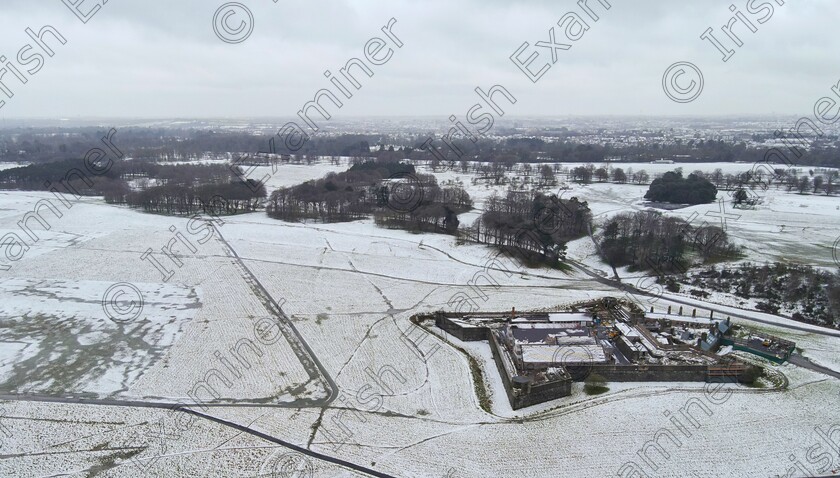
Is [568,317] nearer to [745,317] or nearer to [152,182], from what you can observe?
[745,317]

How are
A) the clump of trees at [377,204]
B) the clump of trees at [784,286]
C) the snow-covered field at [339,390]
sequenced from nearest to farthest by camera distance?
the snow-covered field at [339,390]
the clump of trees at [784,286]
the clump of trees at [377,204]

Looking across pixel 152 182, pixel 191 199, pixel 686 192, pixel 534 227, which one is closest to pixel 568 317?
pixel 534 227

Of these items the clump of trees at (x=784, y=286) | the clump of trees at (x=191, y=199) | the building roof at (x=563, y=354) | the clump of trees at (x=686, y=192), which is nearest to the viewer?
the building roof at (x=563, y=354)

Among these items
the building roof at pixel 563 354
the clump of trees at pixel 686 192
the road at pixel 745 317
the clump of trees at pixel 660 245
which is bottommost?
the road at pixel 745 317

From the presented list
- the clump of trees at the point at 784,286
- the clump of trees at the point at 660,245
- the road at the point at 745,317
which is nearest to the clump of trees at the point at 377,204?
the clump of trees at the point at 660,245

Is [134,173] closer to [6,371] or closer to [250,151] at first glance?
[250,151]

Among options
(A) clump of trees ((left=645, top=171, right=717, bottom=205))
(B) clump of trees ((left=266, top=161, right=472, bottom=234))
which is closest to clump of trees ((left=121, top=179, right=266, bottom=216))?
(B) clump of trees ((left=266, top=161, right=472, bottom=234))

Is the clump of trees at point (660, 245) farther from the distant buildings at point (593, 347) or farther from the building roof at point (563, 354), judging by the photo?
the building roof at point (563, 354)
